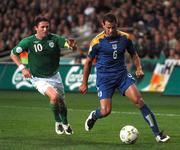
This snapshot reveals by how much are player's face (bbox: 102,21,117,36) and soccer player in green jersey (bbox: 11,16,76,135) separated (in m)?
1.19

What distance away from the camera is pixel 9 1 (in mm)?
33781

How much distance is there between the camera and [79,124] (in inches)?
595

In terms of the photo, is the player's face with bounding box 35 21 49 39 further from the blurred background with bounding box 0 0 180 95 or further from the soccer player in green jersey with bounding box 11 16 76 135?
the blurred background with bounding box 0 0 180 95

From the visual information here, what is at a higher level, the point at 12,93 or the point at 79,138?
the point at 79,138

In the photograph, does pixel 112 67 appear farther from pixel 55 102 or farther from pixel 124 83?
pixel 55 102

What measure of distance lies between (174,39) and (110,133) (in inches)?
535

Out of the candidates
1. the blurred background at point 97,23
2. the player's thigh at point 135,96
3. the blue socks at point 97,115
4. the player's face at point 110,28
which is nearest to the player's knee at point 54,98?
the blue socks at point 97,115

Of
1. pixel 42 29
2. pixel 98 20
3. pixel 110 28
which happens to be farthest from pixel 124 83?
pixel 98 20

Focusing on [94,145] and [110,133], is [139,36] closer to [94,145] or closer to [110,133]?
[110,133]

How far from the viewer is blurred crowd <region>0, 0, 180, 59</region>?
87.2ft

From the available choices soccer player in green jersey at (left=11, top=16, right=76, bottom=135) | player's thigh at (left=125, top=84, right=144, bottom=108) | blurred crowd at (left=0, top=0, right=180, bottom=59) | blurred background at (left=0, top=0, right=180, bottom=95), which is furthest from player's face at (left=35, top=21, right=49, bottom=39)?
blurred crowd at (left=0, top=0, right=180, bottom=59)

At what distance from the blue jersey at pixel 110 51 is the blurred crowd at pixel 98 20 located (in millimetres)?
13474

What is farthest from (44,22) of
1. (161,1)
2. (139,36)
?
(161,1)

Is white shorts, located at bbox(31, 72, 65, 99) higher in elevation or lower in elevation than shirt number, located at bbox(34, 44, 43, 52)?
lower
